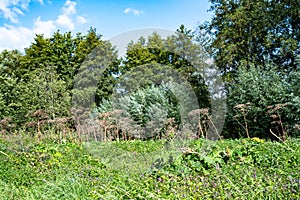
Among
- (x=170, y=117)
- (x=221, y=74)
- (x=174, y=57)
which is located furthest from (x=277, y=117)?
(x=221, y=74)

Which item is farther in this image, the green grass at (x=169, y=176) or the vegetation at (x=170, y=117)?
the vegetation at (x=170, y=117)

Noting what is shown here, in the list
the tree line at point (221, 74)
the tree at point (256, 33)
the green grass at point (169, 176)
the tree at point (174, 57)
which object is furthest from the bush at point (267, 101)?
the green grass at point (169, 176)

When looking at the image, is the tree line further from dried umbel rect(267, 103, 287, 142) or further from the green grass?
the green grass

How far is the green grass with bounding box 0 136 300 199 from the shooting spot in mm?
2879

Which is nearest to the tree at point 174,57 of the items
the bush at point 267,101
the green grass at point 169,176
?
the bush at point 267,101

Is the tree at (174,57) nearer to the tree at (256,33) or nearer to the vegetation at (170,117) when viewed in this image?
the vegetation at (170,117)

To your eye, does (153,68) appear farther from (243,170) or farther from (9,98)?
(9,98)

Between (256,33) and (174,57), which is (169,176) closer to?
(174,57)

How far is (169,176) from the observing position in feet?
11.7

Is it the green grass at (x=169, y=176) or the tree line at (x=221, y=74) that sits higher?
the tree line at (x=221, y=74)

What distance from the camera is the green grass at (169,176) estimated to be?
2.88 m

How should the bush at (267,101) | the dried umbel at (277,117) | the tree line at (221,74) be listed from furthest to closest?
1. the tree line at (221,74)
2. the bush at (267,101)
3. the dried umbel at (277,117)

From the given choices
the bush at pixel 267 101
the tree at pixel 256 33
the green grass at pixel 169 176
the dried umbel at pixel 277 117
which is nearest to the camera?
the green grass at pixel 169 176

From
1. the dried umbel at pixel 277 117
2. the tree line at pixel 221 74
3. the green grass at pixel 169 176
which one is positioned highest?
the tree line at pixel 221 74
